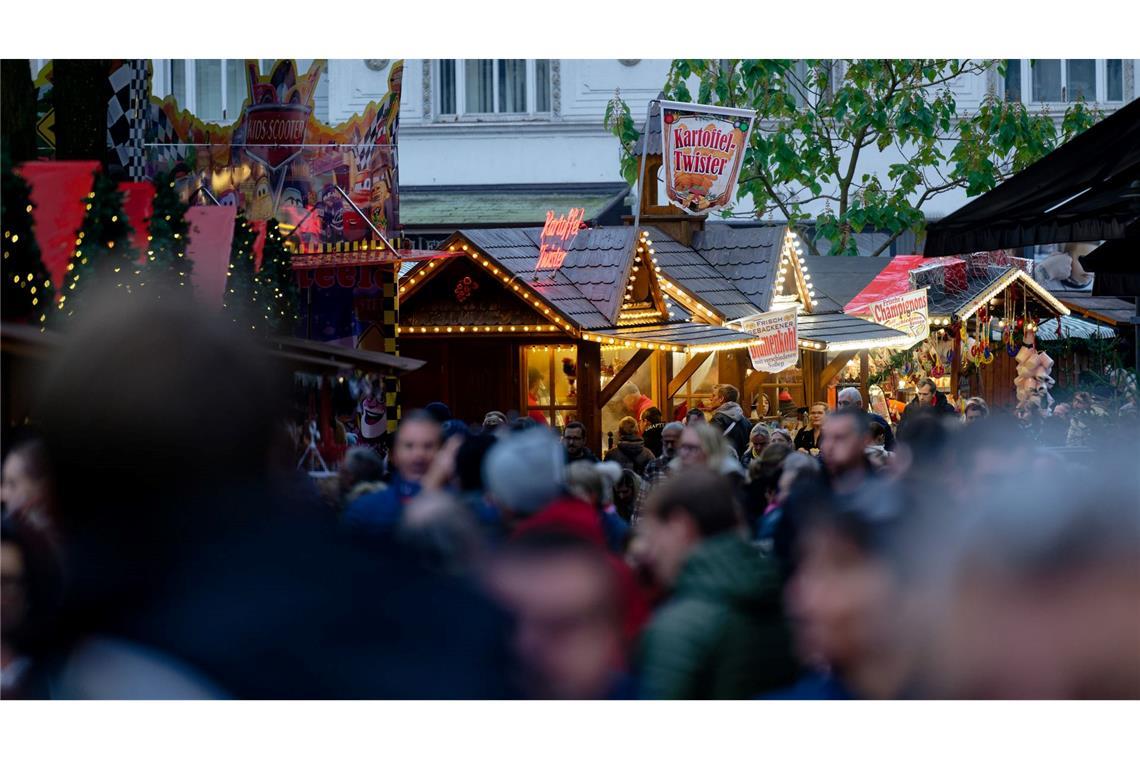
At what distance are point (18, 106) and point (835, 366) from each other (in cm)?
1244

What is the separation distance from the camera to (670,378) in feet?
57.6

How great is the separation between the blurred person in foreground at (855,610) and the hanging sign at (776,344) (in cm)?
1035

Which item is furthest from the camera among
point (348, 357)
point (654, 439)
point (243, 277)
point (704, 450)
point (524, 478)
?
point (654, 439)

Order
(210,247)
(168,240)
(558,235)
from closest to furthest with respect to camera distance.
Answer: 1. (168,240)
2. (210,247)
3. (558,235)

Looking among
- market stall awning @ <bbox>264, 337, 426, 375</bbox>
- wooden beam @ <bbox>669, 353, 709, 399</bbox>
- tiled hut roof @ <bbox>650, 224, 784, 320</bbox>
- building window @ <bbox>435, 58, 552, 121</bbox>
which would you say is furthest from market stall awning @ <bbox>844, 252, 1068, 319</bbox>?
market stall awning @ <bbox>264, 337, 426, 375</bbox>

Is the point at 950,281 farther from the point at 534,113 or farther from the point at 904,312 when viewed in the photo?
the point at 534,113

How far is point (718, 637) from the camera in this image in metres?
4.49

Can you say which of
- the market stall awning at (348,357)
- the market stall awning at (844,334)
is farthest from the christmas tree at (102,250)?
the market stall awning at (844,334)

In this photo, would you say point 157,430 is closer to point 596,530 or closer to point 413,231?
point 596,530

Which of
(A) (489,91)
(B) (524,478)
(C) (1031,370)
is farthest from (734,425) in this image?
(A) (489,91)

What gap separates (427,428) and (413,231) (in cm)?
1868

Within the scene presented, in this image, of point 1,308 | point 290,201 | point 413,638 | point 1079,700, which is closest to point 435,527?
point 413,638

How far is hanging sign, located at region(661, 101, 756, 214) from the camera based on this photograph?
17391 mm

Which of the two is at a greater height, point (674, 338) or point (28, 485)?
point (674, 338)
